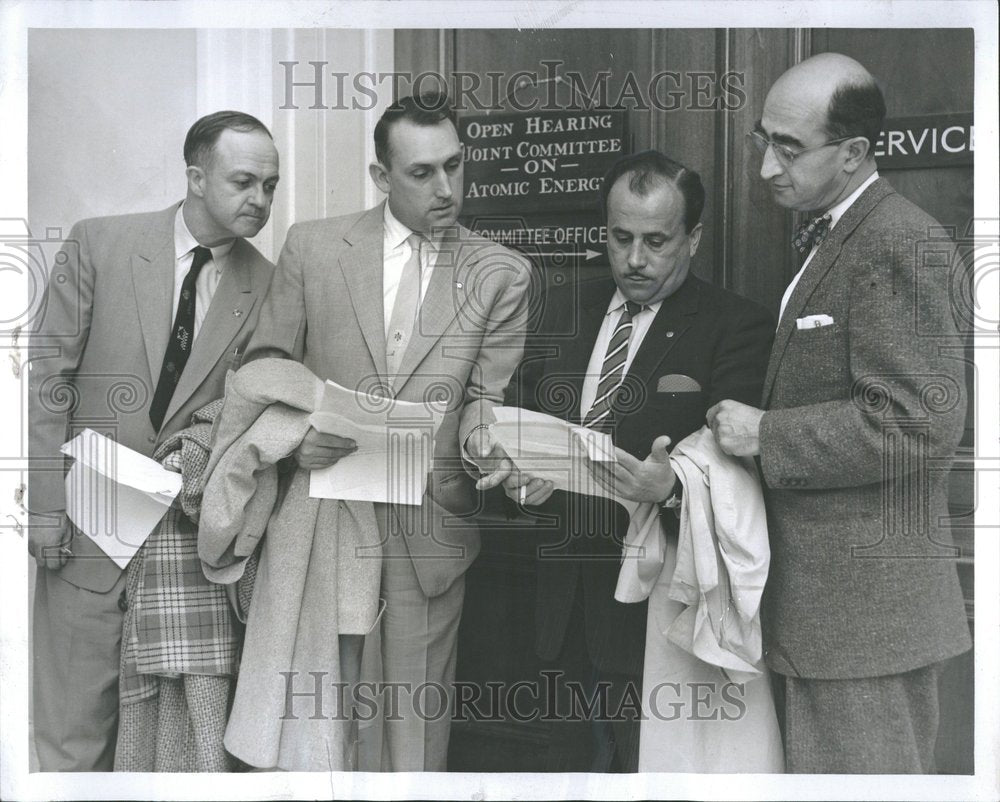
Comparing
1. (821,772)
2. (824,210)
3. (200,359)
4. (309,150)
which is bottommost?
(821,772)

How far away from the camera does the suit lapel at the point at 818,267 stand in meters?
3.06

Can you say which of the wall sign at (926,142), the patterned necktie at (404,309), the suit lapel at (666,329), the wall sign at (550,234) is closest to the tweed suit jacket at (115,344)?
the patterned necktie at (404,309)

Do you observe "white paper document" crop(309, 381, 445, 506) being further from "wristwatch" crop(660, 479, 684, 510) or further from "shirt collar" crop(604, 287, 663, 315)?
"wristwatch" crop(660, 479, 684, 510)

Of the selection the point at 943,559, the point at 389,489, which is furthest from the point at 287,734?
the point at 943,559

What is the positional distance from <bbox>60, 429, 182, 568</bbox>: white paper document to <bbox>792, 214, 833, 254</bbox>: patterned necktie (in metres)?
1.96

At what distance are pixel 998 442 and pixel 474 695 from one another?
5.72 feet

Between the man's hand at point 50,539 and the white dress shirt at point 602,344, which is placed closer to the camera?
the white dress shirt at point 602,344

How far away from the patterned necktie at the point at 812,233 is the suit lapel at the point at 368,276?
1.22 metres

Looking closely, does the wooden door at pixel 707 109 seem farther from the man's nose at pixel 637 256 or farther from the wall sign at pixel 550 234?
the wall sign at pixel 550 234

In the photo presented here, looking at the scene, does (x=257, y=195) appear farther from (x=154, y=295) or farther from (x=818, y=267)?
(x=818, y=267)

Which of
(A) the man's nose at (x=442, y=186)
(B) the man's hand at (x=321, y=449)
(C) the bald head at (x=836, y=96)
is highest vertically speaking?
(C) the bald head at (x=836, y=96)

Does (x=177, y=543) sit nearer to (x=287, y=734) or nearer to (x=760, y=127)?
(x=287, y=734)

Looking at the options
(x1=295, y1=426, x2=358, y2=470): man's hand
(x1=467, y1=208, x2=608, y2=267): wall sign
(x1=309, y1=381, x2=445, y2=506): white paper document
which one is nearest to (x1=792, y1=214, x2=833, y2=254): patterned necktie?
(x1=467, y1=208, x2=608, y2=267): wall sign

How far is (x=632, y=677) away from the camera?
3.28 meters
